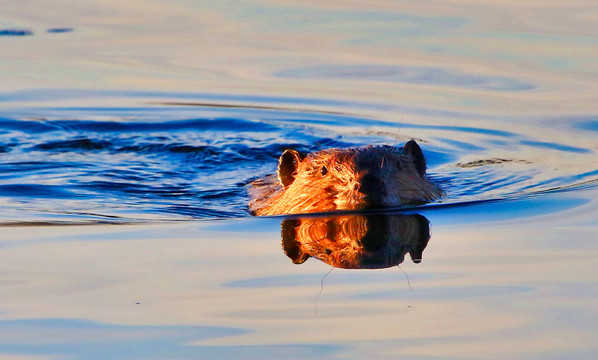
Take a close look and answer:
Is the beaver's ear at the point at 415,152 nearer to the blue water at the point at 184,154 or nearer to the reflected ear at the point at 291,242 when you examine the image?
the blue water at the point at 184,154

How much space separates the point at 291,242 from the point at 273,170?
13.5 feet

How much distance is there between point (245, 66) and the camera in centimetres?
1459

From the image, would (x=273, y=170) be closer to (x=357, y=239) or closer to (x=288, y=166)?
(x=288, y=166)

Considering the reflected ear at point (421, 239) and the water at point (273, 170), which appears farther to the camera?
the reflected ear at point (421, 239)

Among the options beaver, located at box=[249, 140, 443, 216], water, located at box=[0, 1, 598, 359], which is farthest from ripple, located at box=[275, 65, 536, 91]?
beaver, located at box=[249, 140, 443, 216]

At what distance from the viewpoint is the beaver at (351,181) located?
770 centimetres

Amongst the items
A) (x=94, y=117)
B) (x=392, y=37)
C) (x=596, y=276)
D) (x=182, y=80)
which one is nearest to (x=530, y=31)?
(x=392, y=37)

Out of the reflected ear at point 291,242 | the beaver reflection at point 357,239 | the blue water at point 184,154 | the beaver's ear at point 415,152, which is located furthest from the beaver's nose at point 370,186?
the blue water at point 184,154

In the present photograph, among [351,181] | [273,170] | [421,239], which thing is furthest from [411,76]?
[421,239]

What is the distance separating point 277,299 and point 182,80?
8883mm

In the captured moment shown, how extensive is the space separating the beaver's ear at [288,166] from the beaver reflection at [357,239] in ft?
2.56

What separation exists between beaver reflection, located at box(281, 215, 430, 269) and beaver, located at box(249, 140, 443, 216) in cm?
18

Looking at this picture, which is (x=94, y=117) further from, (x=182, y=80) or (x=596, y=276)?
(x=596, y=276)

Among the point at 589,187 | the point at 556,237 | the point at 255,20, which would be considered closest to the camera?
the point at 556,237
